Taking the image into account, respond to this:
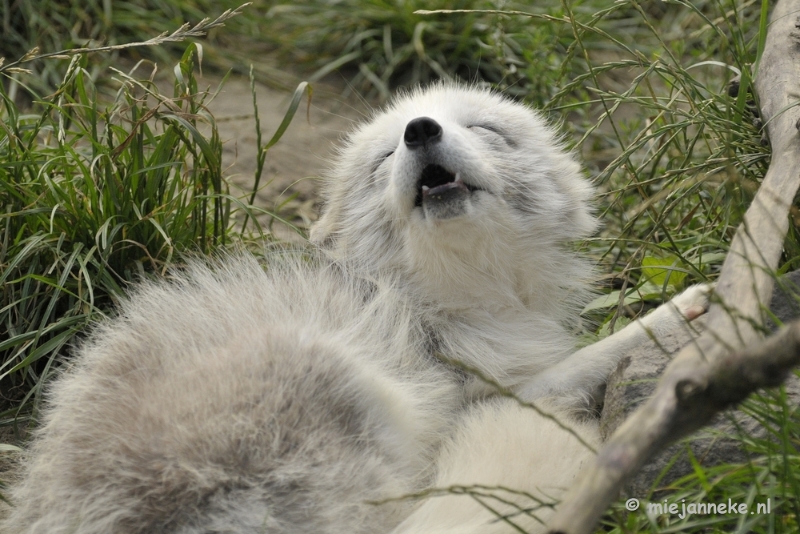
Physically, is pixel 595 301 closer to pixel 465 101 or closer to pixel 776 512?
pixel 465 101

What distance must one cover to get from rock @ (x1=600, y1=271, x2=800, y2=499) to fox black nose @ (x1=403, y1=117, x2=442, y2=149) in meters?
1.04

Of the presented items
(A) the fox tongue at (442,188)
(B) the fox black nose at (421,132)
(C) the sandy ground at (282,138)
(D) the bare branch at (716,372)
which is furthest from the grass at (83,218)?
(D) the bare branch at (716,372)

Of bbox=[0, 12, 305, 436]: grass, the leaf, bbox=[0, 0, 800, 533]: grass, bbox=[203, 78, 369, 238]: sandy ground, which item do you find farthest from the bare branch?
bbox=[203, 78, 369, 238]: sandy ground

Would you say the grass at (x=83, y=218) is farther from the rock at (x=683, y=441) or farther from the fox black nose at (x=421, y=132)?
the rock at (x=683, y=441)

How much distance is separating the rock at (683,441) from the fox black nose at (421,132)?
1.04 m

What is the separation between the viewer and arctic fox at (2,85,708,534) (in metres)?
2.31

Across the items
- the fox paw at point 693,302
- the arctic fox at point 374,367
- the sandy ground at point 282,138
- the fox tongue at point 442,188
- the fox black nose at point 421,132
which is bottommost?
the sandy ground at point 282,138

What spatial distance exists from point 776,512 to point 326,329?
1.49 m

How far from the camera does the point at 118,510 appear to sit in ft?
7.57

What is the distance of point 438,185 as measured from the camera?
3.15m

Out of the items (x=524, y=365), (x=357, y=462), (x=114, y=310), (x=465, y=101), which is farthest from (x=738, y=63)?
(x=114, y=310)

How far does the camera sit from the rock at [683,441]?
233 centimetres

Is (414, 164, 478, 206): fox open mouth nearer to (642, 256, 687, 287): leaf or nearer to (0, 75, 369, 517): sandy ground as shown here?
(642, 256, 687, 287): leaf

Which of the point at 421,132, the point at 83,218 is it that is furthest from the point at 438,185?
the point at 83,218
